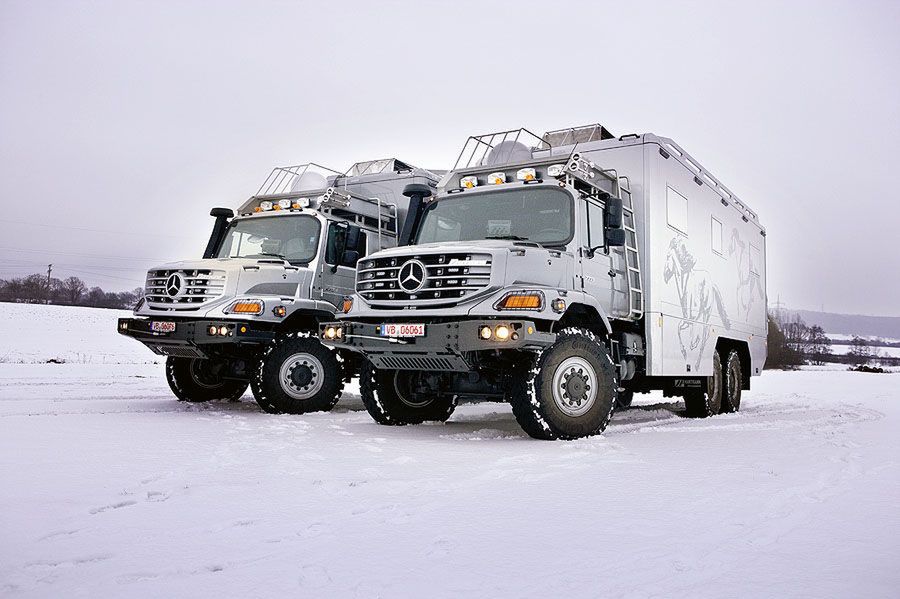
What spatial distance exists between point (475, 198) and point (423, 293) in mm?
1810

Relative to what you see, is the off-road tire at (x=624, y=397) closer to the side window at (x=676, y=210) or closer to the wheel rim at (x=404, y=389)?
the side window at (x=676, y=210)

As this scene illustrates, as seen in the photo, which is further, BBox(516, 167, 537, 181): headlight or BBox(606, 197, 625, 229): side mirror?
BBox(516, 167, 537, 181): headlight

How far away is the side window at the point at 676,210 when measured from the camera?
9.97m

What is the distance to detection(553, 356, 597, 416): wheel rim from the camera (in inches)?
304

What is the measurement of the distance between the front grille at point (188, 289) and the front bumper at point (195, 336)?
9.7 inches

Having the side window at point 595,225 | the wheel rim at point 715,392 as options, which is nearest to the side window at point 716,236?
the wheel rim at point 715,392

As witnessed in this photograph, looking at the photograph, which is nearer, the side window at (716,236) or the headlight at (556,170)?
the headlight at (556,170)

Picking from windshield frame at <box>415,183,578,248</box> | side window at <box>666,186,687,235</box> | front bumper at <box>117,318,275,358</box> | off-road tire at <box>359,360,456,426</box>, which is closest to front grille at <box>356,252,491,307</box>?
windshield frame at <box>415,183,578,248</box>

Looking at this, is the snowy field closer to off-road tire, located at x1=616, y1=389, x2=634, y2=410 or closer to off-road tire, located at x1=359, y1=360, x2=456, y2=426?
off-road tire, located at x1=359, y1=360, x2=456, y2=426

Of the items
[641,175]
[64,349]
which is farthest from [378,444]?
[64,349]

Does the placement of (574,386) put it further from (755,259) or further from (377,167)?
(755,259)

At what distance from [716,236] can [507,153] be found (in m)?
4.36

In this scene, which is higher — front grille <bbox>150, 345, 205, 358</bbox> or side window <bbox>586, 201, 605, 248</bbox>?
side window <bbox>586, 201, 605, 248</bbox>

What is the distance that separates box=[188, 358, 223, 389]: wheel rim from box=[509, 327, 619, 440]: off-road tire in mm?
6474
